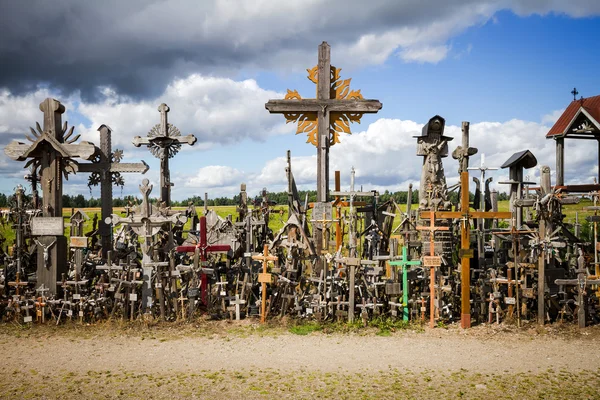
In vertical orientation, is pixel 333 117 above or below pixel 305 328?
above

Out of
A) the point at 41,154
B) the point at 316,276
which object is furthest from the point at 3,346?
the point at 316,276

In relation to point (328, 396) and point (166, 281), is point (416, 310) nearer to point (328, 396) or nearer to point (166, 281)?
point (328, 396)

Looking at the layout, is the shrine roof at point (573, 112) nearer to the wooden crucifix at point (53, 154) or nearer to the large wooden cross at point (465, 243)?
the large wooden cross at point (465, 243)

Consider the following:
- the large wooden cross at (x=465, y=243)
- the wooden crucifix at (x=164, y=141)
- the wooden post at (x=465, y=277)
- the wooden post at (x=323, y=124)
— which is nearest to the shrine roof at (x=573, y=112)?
the large wooden cross at (x=465, y=243)

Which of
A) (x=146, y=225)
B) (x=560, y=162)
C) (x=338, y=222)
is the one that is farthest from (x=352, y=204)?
(x=560, y=162)

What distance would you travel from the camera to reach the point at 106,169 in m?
14.6

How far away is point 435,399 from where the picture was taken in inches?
283

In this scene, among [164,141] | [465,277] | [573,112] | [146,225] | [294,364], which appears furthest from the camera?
[573,112]

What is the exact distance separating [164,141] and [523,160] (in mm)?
11999

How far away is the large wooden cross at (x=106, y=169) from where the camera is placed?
1446 centimetres

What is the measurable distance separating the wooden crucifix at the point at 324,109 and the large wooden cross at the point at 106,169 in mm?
4605

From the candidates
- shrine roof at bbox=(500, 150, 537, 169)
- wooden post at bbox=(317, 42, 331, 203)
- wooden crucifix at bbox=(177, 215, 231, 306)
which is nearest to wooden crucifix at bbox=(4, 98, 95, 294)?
wooden crucifix at bbox=(177, 215, 231, 306)

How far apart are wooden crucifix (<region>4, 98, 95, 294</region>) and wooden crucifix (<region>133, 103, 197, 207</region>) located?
3501 millimetres

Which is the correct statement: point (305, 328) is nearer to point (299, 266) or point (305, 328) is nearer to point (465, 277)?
point (299, 266)
